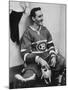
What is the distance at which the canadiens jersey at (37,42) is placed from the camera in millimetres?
2664

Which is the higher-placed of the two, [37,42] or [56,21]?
[56,21]

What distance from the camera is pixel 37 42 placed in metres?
2.70

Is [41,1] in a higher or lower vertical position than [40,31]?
higher

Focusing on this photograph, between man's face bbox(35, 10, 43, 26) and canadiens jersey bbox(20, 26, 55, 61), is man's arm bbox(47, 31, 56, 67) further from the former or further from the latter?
man's face bbox(35, 10, 43, 26)

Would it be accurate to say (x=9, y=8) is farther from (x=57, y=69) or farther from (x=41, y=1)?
(x=57, y=69)

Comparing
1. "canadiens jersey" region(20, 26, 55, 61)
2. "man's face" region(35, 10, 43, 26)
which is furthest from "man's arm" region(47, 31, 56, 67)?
"man's face" region(35, 10, 43, 26)

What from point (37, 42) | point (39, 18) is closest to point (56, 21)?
point (39, 18)

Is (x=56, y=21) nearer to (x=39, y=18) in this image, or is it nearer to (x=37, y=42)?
(x=39, y=18)

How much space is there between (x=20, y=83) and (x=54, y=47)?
1.68ft

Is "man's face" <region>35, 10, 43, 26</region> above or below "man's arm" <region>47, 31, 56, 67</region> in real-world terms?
above

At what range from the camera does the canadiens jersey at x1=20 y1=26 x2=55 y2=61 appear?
266 centimetres

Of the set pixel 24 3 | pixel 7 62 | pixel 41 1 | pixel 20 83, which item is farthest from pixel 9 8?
pixel 20 83

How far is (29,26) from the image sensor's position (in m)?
2.68

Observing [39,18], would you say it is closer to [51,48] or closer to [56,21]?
[56,21]
